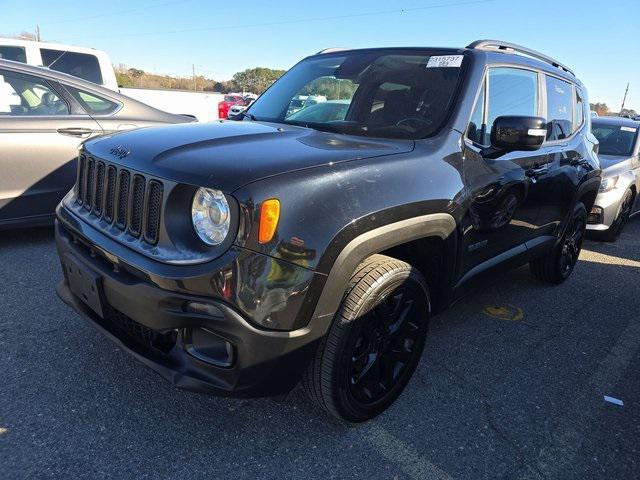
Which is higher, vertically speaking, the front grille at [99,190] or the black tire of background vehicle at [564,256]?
the front grille at [99,190]

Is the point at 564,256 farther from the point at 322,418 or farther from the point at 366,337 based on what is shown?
the point at 322,418

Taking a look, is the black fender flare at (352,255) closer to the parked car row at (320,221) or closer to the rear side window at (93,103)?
the parked car row at (320,221)

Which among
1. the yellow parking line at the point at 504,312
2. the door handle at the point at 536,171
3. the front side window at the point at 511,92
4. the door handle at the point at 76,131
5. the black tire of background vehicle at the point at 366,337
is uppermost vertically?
the front side window at the point at 511,92

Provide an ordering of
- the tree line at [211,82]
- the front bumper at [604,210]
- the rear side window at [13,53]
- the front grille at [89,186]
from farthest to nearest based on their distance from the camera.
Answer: the tree line at [211,82] → the rear side window at [13,53] → the front bumper at [604,210] → the front grille at [89,186]

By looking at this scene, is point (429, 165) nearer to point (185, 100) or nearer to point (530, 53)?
point (530, 53)

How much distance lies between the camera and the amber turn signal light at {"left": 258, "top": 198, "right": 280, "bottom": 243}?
5.74 feet

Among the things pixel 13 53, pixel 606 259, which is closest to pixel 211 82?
pixel 13 53

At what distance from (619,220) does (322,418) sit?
18.4 feet

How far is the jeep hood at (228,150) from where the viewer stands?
185cm

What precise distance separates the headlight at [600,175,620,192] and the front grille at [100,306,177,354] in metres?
5.58

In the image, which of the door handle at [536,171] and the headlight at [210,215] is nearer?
the headlight at [210,215]

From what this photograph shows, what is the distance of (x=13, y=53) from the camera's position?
7410mm

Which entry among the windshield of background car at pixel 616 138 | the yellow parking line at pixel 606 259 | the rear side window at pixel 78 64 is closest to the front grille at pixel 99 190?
the yellow parking line at pixel 606 259

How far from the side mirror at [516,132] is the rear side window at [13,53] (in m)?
7.56
